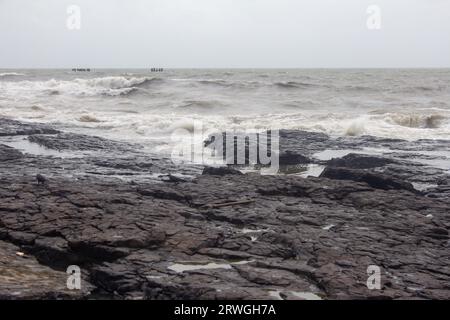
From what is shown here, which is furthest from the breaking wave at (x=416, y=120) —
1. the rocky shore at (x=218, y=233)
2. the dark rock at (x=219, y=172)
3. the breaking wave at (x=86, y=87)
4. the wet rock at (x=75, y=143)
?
the breaking wave at (x=86, y=87)

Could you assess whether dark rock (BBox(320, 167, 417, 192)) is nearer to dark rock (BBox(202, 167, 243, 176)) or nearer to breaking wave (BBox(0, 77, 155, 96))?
dark rock (BBox(202, 167, 243, 176))

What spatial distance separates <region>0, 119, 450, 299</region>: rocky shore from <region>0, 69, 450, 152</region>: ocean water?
641cm

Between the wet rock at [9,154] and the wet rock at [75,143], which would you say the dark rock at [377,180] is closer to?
the wet rock at [75,143]

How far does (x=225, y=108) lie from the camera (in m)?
30.2

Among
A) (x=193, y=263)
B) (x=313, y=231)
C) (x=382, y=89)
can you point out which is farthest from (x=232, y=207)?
(x=382, y=89)

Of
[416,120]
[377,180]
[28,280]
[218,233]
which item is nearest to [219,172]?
[377,180]

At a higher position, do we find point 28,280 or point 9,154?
point 9,154

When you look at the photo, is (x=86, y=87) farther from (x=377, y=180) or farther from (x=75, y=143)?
(x=377, y=180)

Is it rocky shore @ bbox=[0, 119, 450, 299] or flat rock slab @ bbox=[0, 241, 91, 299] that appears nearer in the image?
flat rock slab @ bbox=[0, 241, 91, 299]

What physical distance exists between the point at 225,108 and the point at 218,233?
940 inches

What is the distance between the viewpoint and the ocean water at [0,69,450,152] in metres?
21.0

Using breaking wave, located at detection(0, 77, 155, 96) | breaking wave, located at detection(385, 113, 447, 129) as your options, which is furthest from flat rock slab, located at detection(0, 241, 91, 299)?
breaking wave, located at detection(0, 77, 155, 96)

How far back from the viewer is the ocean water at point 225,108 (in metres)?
21.0

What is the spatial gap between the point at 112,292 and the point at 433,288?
3.34m
